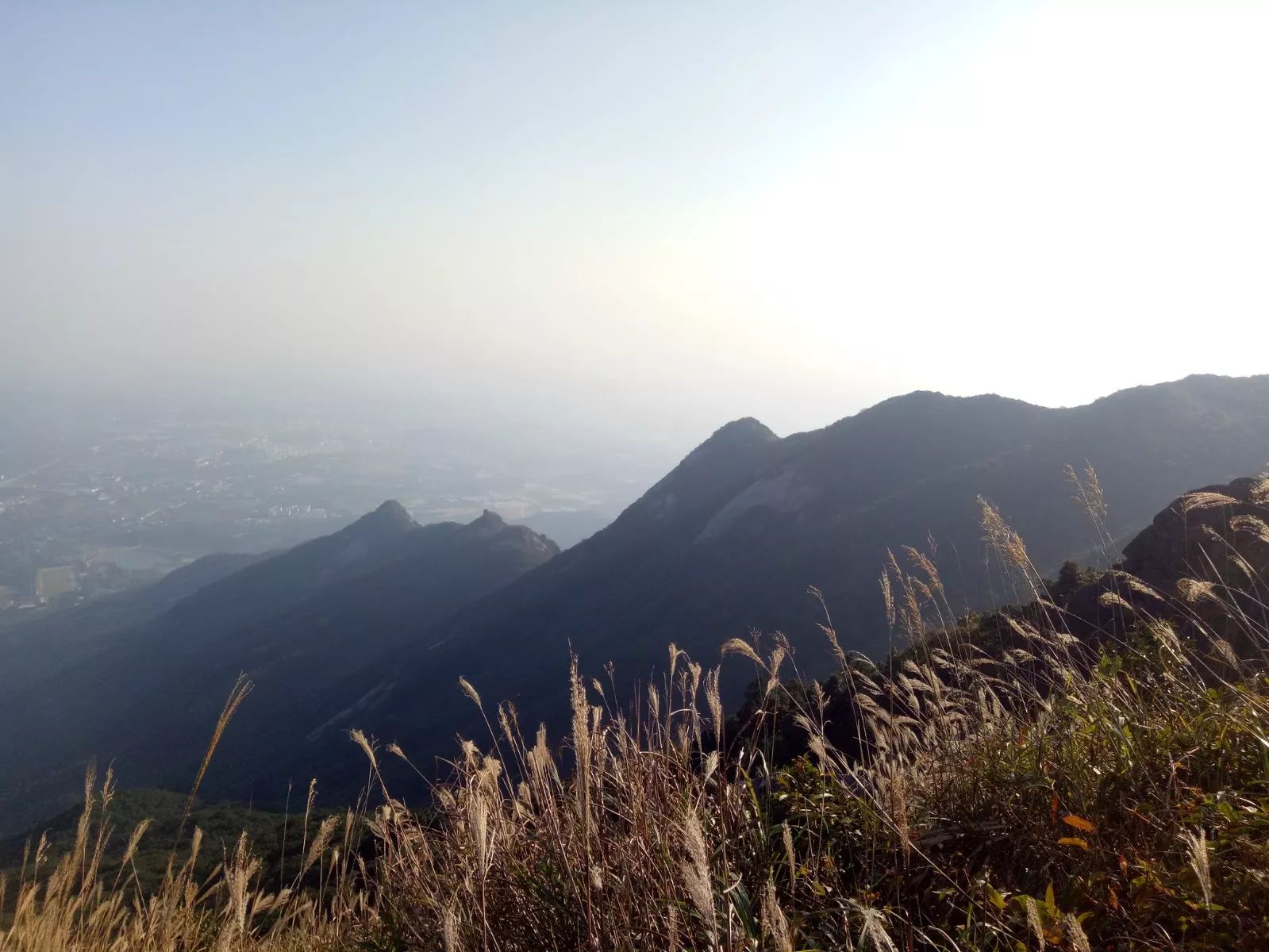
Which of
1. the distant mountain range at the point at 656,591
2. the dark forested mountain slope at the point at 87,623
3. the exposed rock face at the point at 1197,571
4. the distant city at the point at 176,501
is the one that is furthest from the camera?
the distant city at the point at 176,501

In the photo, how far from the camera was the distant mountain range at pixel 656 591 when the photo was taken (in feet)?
116

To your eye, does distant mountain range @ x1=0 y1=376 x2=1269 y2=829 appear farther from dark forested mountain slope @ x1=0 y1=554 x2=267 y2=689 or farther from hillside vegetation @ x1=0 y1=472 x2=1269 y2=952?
hillside vegetation @ x1=0 y1=472 x2=1269 y2=952

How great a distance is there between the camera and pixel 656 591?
44594mm

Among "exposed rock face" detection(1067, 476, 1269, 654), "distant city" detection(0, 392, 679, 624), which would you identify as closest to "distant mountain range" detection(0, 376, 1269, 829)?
"exposed rock face" detection(1067, 476, 1269, 654)

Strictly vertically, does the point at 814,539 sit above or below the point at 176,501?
below

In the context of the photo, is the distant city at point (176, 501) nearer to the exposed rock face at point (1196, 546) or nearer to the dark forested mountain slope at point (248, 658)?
the dark forested mountain slope at point (248, 658)

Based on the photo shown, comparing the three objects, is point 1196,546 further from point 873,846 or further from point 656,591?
point 656,591

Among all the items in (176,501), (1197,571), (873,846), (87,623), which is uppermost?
(873,846)

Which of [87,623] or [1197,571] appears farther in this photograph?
[87,623]

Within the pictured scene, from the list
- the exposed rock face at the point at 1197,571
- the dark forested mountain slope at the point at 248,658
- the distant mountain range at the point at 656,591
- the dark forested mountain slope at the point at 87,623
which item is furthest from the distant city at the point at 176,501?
the exposed rock face at the point at 1197,571

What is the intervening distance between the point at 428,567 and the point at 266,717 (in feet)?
77.1

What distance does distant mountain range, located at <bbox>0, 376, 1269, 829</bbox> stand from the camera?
3525 cm

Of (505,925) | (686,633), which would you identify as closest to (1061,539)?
(686,633)

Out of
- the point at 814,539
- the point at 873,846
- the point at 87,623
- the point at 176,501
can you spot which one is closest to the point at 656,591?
the point at 814,539
